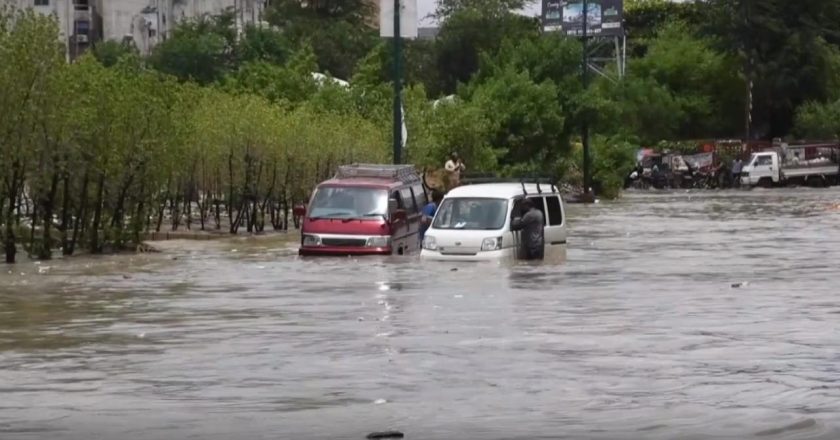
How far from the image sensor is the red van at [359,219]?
34.3 metres

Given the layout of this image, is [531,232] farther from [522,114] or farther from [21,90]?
[522,114]

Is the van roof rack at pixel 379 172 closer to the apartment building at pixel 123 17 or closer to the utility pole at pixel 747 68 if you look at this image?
the apartment building at pixel 123 17

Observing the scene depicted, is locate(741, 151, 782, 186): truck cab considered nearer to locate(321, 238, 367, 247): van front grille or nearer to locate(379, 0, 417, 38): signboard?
locate(379, 0, 417, 38): signboard

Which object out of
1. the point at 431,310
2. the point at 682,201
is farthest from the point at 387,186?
the point at 682,201

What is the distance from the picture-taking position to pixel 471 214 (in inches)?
1281

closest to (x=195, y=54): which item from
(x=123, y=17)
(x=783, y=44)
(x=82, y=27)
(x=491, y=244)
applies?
(x=82, y=27)

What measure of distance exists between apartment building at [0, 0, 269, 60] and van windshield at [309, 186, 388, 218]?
4588 cm

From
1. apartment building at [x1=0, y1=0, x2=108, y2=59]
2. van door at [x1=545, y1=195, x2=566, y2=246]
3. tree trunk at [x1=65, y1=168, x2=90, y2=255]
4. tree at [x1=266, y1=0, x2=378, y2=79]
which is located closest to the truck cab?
tree at [x1=266, y1=0, x2=378, y2=79]

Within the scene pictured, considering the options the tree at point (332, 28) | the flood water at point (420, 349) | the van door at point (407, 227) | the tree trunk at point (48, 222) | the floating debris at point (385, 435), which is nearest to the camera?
the floating debris at point (385, 435)

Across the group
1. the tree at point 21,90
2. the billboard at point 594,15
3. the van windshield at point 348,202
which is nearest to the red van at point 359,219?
the van windshield at point 348,202

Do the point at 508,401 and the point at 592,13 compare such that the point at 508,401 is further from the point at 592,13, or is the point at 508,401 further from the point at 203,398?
the point at 592,13

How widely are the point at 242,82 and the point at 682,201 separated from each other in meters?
17.1

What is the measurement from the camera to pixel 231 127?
45.3 meters

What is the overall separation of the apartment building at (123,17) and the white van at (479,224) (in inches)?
1918
